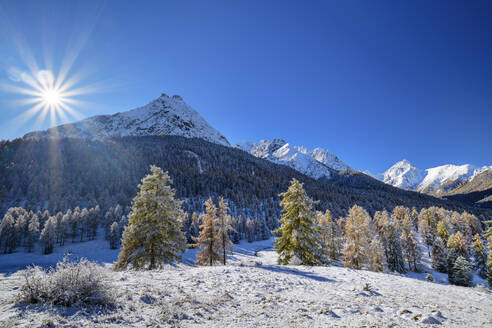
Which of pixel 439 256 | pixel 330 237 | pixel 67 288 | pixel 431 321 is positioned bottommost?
pixel 439 256

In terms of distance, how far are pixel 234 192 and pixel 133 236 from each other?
139875mm

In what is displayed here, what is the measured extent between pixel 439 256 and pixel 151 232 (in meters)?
68.8

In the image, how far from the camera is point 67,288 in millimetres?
5023

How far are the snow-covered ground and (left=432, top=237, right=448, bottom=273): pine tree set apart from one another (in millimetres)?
57925

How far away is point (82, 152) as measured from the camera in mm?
181125

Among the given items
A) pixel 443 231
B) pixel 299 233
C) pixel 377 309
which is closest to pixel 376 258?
pixel 299 233

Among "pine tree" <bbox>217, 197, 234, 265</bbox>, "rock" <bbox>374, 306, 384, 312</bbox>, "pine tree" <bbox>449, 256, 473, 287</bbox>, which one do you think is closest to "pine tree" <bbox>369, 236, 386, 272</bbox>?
"pine tree" <bbox>449, 256, 473, 287</bbox>

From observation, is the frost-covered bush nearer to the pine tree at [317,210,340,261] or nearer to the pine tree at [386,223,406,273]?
the pine tree at [317,210,340,261]

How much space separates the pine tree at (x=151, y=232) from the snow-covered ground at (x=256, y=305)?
8144mm

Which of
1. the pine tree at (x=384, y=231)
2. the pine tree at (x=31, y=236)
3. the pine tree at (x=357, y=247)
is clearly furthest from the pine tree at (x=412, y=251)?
Answer: the pine tree at (x=31, y=236)

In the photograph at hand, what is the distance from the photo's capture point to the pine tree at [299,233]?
2008cm

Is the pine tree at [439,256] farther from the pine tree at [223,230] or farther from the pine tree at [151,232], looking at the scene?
the pine tree at [151,232]

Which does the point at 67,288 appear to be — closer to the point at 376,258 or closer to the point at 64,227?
the point at 376,258

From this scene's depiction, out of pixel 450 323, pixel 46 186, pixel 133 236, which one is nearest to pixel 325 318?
pixel 450 323
